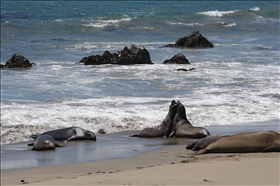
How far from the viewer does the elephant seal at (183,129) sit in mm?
9422

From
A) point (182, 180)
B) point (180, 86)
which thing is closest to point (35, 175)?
point (182, 180)

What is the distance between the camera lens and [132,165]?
7.27 meters

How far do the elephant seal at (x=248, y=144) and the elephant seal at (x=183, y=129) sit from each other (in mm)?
1747

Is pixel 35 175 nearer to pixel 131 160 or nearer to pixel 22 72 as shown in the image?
pixel 131 160

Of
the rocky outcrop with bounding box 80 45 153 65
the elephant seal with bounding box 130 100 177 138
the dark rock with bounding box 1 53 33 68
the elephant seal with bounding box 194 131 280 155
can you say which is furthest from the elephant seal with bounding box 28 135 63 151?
the rocky outcrop with bounding box 80 45 153 65

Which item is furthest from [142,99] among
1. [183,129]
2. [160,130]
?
[183,129]

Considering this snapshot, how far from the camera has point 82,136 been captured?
947 centimetres

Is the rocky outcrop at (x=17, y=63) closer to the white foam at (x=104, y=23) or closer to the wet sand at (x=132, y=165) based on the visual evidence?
the wet sand at (x=132, y=165)

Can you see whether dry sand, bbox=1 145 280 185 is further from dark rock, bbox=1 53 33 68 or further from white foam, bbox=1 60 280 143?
dark rock, bbox=1 53 33 68

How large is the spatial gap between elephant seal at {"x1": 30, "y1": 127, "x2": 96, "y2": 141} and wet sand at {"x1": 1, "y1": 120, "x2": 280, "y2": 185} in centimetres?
17

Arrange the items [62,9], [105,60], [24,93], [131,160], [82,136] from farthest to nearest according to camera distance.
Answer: [62,9] < [105,60] < [24,93] < [82,136] < [131,160]

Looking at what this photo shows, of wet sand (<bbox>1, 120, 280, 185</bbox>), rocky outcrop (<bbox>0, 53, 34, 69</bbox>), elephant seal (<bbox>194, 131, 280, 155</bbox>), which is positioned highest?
rocky outcrop (<bbox>0, 53, 34, 69</bbox>)

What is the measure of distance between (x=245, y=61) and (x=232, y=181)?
561 inches

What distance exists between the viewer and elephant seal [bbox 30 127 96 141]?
947 centimetres
